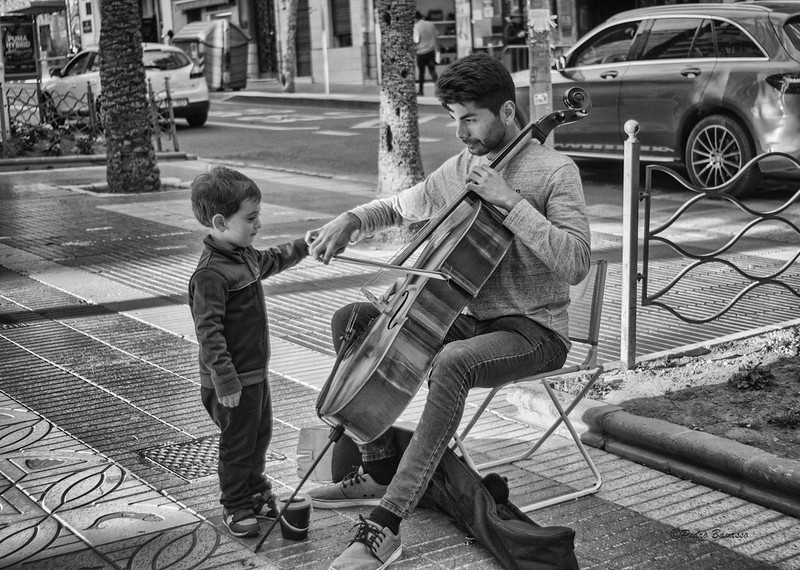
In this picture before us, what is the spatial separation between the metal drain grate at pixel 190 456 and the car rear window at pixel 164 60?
15889 millimetres

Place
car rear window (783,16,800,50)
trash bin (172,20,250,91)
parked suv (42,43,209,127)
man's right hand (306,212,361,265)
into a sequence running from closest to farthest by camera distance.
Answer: man's right hand (306,212,361,265) < car rear window (783,16,800,50) < parked suv (42,43,209,127) < trash bin (172,20,250,91)

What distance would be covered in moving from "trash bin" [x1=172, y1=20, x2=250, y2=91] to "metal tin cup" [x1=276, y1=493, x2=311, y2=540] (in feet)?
91.0

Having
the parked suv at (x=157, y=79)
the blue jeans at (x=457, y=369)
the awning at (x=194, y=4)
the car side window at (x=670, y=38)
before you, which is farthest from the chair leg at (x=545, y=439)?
the awning at (x=194, y=4)

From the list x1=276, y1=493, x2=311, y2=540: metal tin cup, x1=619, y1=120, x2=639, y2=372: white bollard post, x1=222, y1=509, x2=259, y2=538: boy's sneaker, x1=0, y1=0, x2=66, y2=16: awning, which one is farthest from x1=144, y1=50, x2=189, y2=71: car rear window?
x1=276, y1=493, x2=311, y2=540: metal tin cup

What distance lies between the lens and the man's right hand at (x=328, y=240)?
12.6 feet

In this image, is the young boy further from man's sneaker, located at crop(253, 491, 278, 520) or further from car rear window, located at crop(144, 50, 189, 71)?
car rear window, located at crop(144, 50, 189, 71)

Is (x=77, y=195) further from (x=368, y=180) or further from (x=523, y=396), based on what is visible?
(x=523, y=396)

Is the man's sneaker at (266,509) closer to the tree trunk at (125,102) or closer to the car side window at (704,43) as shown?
the car side window at (704,43)

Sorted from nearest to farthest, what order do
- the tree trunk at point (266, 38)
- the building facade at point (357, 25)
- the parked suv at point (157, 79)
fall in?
the parked suv at point (157, 79), the building facade at point (357, 25), the tree trunk at point (266, 38)

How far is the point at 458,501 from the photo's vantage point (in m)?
3.74

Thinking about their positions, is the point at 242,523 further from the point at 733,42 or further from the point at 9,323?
the point at 733,42

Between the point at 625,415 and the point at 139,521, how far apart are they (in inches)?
77.7

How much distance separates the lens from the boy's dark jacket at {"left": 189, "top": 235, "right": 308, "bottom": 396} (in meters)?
3.58

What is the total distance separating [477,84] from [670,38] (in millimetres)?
8326
